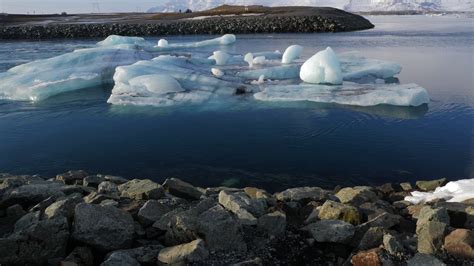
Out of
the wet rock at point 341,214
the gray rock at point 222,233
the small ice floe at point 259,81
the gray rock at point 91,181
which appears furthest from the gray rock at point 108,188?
the small ice floe at point 259,81

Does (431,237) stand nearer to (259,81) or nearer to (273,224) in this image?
(273,224)

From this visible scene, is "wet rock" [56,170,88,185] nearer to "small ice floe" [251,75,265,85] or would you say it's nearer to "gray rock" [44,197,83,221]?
"gray rock" [44,197,83,221]

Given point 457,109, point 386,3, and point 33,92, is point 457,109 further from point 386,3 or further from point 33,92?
point 386,3

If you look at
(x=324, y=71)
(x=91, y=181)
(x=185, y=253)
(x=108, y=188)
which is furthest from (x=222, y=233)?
(x=324, y=71)

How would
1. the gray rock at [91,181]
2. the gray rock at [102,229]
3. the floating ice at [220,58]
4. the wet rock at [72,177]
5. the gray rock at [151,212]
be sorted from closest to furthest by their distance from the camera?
1. the gray rock at [102,229]
2. the gray rock at [151,212]
3. the gray rock at [91,181]
4. the wet rock at [72,177]
5. the floating ice at [220,58]

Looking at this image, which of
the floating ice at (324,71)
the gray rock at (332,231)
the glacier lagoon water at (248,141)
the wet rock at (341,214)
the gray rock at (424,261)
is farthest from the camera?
the floating ice at (324,71)

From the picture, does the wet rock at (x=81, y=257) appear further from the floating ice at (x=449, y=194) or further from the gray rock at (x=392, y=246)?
the floating ice at (x=449, y=194)

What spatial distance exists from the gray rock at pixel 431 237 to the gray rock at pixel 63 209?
2.26 meters

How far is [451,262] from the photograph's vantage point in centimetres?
250

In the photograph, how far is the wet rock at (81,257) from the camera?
2.56 meters

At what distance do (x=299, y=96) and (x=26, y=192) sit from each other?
5.85 m

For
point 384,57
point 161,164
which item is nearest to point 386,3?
point 384,57

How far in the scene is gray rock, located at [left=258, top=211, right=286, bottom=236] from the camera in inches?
112

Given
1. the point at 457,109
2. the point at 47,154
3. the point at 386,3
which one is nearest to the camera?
the point at 47,154
